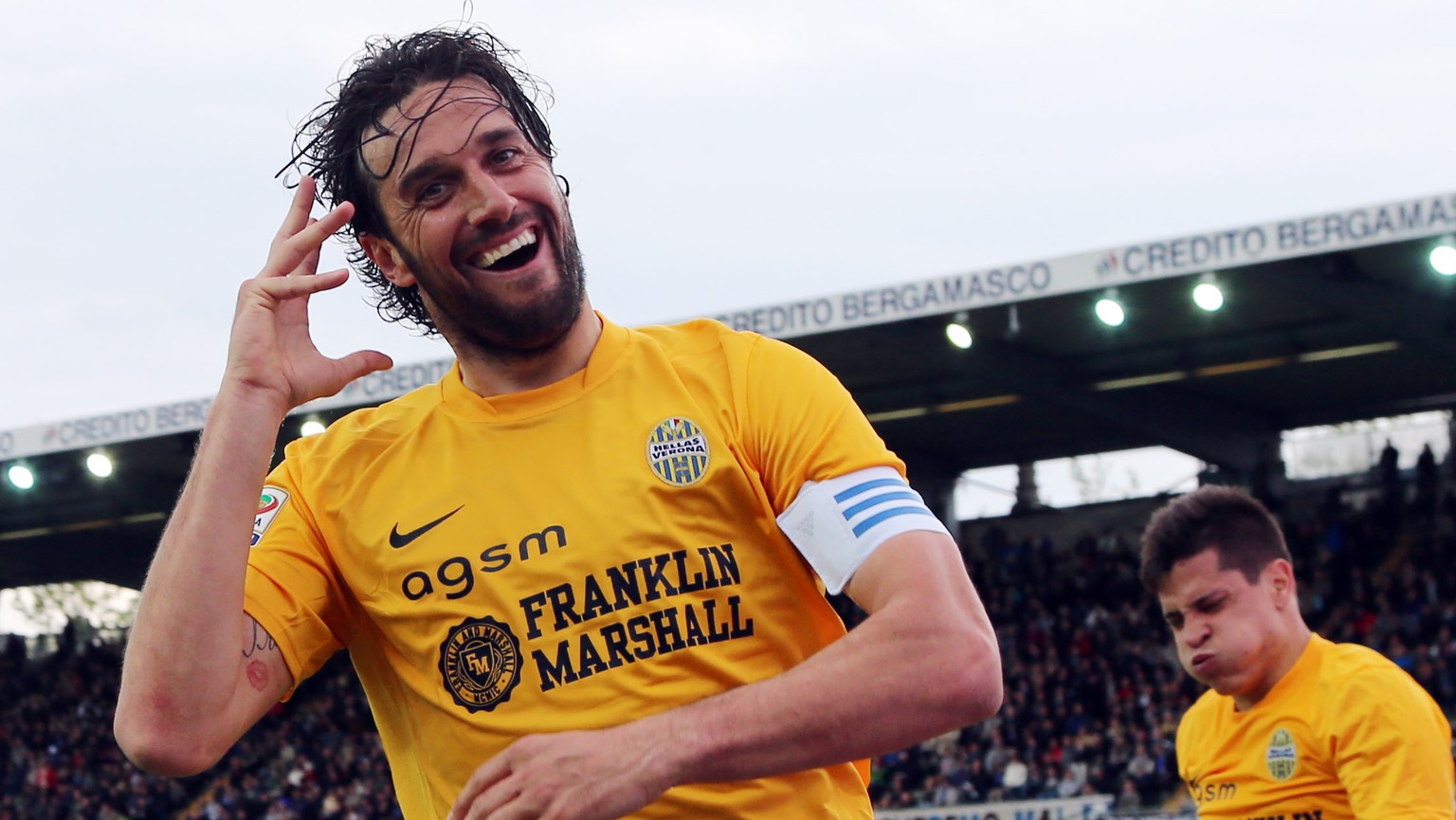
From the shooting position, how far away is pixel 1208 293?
17234 mm

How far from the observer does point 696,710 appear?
2.23 metres

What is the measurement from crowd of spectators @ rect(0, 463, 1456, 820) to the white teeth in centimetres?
1411

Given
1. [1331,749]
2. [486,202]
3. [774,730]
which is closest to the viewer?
[774,730]

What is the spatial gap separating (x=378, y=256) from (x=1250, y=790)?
323cm

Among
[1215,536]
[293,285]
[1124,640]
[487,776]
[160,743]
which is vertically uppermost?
[1124,640]

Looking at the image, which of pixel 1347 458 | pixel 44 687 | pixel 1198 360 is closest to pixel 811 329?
pixel 1198 360

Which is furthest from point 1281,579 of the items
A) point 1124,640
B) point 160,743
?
point 1124,640

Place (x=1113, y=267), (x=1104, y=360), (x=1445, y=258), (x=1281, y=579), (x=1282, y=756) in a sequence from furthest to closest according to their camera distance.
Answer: (x=1104, y=360)
(x=1113, y=267)
(x=1445, y=258)
(x=1281, y=579)
(x=1282, y=756)

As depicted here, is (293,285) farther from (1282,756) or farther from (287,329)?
(1282,756)

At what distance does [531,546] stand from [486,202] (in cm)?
55

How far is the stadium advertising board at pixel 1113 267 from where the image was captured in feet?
51.1

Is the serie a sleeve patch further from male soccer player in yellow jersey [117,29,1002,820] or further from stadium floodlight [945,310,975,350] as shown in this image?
stadium floodlight [945,310,975,350]

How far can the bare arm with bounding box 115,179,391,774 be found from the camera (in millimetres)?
2473

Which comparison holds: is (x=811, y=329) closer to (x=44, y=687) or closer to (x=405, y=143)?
(x=405, y=143)
